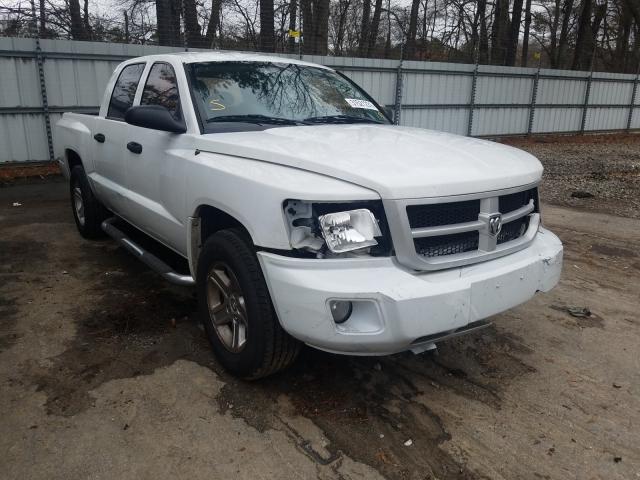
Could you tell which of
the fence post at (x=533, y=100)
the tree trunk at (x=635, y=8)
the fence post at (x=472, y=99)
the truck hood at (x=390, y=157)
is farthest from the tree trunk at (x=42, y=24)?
the tree trunk at (x=635, y=8)

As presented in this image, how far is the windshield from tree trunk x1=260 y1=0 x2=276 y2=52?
374 inches

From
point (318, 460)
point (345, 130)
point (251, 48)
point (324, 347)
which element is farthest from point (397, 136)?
point (251, 48)

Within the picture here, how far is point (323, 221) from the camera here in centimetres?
246

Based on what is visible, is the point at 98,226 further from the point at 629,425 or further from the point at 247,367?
the point at 629,425

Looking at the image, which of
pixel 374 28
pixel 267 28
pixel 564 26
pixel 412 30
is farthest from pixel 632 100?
pixel 267 28

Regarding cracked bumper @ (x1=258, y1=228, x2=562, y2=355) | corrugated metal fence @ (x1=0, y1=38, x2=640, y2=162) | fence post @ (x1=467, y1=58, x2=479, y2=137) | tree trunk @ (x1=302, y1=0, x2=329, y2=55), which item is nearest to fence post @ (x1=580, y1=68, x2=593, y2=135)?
corrugated metal fence @ (x1=0, y1=38, x2=640, y2=162)

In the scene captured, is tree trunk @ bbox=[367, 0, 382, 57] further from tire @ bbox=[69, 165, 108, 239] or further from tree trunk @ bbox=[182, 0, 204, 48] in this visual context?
tire @ bbox=[69, 165, 108, 239]

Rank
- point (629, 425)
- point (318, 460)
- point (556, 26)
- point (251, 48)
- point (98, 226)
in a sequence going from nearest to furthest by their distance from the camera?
point (318, 460) < point (629, 425) < point (98, 226) < point (251, 48) < point (556, 26)

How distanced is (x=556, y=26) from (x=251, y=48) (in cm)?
2273

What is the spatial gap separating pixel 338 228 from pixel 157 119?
154cm

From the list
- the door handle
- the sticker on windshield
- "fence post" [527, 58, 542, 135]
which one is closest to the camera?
the door handle

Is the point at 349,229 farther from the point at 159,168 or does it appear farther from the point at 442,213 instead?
the point at 159,168

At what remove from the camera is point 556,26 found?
29.4 meters

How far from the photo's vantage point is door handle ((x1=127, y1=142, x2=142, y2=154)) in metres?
3.99
